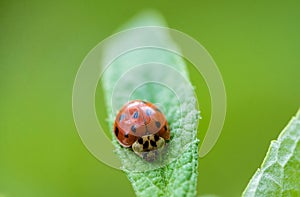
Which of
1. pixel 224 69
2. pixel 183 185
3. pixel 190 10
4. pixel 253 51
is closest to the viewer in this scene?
pixel 183 185

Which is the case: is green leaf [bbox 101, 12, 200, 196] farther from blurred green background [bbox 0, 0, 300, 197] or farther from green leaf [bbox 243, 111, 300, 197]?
blurred green background [bbox 0, 0, 300, 197]

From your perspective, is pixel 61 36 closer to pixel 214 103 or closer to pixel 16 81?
pixel 16 81

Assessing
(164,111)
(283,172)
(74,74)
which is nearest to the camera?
(283,172)

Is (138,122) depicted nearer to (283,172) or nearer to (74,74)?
(283,172)

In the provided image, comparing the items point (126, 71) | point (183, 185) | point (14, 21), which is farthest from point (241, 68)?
point (183, 185)

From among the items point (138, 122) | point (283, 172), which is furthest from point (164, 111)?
point (283, 172)
